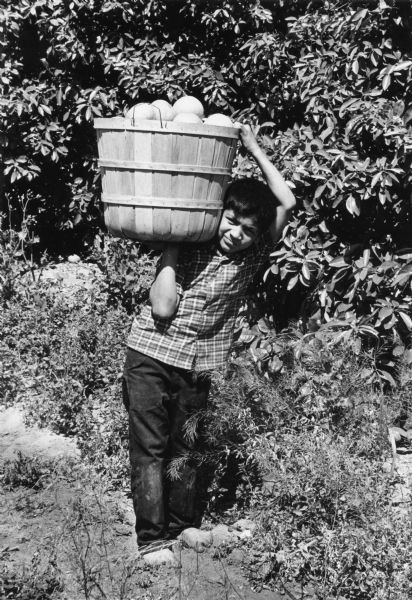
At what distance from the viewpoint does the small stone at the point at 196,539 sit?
296cm

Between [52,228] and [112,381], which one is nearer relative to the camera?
[112,381]

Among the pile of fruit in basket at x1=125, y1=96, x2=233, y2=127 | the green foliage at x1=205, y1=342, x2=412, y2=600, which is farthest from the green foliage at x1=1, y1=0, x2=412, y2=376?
the pile of fruit in basket at x1=125, y1=96, x2=233, y2=127

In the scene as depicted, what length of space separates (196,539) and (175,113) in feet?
4.84

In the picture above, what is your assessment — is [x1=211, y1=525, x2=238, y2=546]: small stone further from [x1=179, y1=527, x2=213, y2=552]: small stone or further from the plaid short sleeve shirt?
the plaid short sleeve shirt

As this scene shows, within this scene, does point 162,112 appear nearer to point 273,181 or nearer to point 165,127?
point 165,127

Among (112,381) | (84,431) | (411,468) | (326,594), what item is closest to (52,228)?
(112,381)

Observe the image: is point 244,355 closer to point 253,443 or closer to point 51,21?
point 253,443

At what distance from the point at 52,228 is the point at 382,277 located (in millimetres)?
3262

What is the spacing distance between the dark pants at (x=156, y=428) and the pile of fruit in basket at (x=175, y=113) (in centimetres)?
79

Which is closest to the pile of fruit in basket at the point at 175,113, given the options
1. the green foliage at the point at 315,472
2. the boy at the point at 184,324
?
the boy at the point at 184,324

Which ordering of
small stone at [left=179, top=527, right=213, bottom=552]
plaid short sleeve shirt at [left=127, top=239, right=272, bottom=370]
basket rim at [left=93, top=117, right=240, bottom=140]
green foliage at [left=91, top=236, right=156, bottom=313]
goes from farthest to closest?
1. green foliage at [left=91, top=236, right=156, bottom=313]
2. small stone at [left=179, top=527, right=213, bottom=552]
3. plaid short sleeve shirt at [left=127, top=239, right=272, bottom=370]
4. basket rim at [left=93, top=117, right=240, bottom=140]

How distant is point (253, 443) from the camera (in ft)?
10.0

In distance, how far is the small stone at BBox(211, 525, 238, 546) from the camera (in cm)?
306

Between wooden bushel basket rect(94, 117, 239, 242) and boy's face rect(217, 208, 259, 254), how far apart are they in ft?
0.35
